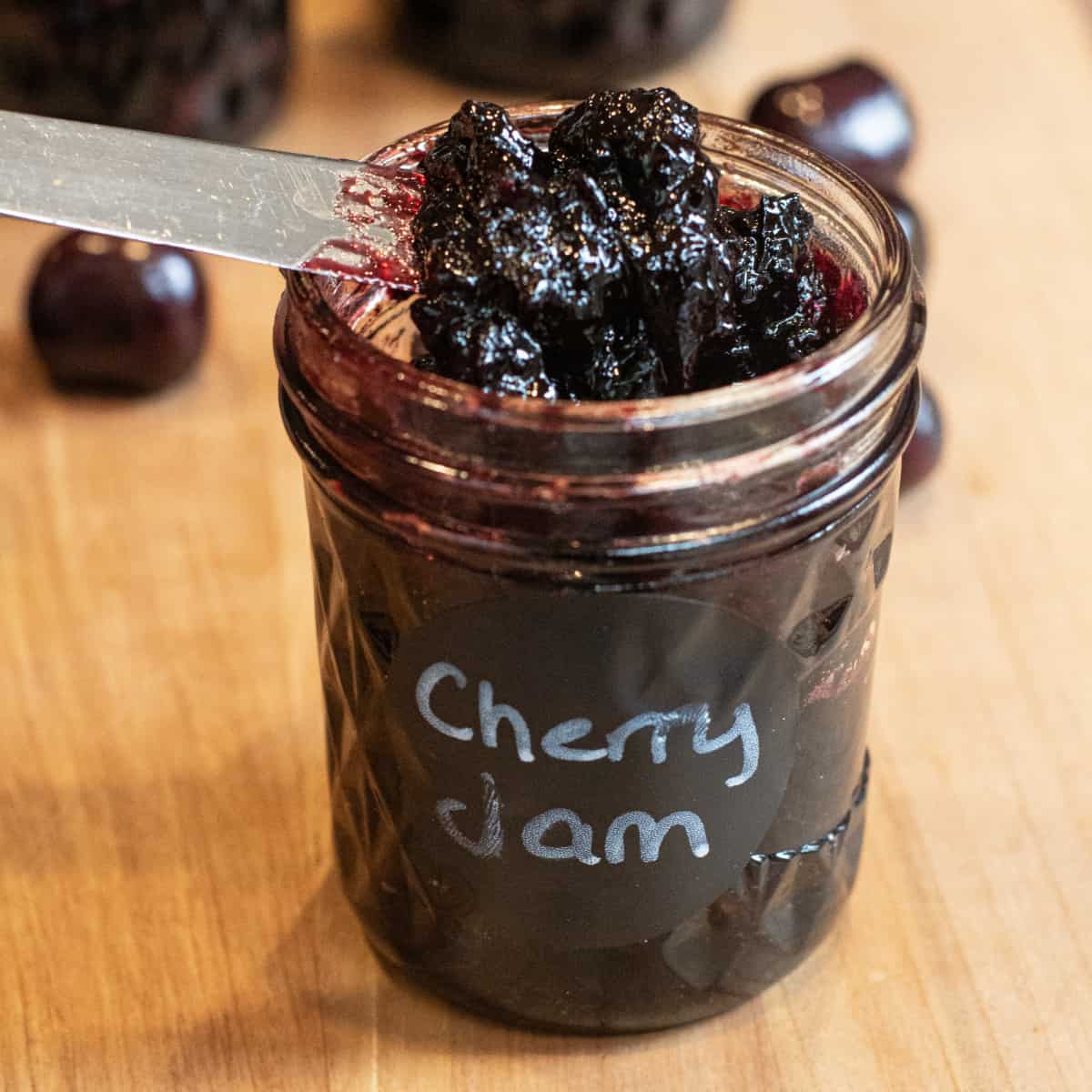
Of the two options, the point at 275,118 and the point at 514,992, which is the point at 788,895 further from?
the point at 275,118

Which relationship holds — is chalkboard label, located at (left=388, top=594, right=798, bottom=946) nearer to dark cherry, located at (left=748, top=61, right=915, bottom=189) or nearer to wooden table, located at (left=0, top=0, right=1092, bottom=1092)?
wooden table, located at (left=0, top=0, right=1092, bottom=1092)

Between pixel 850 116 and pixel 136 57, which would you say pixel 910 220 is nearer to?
pixel 850 116

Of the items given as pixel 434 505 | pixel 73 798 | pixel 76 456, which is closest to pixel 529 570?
pixel 434 505

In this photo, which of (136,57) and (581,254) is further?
(136,57)

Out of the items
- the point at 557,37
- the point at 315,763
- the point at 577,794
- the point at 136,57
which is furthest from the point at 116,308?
the point at 577,794

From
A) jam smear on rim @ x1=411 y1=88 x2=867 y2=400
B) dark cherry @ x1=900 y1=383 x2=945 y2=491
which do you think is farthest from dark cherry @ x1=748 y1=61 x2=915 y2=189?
jam smear on rim @ x1=411 y1=88 x2=867 y2=400

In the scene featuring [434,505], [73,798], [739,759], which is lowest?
[73,798]
